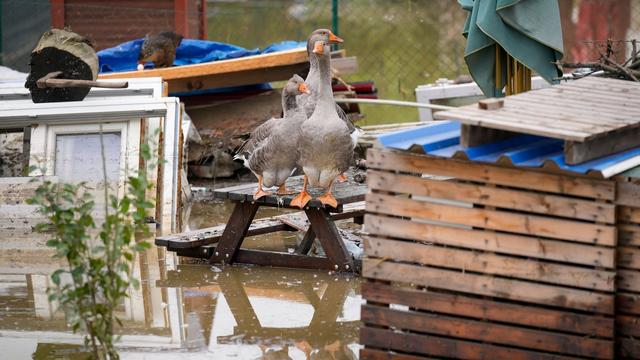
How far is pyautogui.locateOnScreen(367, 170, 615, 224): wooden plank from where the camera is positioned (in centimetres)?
497

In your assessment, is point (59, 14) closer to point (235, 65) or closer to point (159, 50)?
point (159, 50)

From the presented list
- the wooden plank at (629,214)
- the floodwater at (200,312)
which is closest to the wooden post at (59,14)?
the floodwater at (200,312)

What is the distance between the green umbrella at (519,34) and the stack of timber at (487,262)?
2.62 metres

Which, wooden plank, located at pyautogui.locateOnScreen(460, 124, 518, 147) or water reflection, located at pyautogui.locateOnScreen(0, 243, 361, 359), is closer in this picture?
wooden plank, located at pyautogui.locateOnScreen(460, 124, 518, 147)

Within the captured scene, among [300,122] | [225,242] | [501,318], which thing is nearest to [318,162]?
[300,122]

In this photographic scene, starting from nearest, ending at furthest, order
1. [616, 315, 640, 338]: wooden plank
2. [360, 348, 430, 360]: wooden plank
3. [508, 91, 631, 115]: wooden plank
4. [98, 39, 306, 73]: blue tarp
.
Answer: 1. [616, 315, 640, 338]: wooden plank
2. [360, 348, 430, 360]: wooden plank
3. [508, 91, 631, 115]: wooden plank
4. [98, 39, 306, 73]: blue tarp

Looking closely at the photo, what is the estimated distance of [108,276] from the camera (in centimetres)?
482

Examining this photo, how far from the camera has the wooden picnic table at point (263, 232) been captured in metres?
7.83

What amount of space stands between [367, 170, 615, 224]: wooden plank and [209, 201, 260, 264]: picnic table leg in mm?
2834

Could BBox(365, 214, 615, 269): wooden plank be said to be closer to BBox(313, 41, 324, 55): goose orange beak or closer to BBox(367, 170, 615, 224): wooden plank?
BBox(367, 170, 615, 224): wooden plank

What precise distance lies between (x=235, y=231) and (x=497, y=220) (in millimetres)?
3335

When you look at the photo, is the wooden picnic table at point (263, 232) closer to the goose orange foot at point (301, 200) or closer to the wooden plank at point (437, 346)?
the goose orange foot at point (301, 200)

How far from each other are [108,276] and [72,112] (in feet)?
16.6

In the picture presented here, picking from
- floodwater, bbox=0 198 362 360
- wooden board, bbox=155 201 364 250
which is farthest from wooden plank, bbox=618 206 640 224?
wooden board, bbox=155 201 364 250
